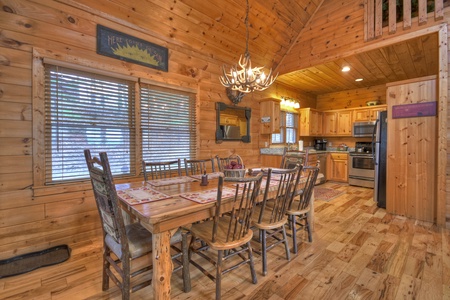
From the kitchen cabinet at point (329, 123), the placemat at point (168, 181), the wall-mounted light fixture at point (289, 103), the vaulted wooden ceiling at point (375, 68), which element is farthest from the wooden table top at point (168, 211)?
the kitchen cabinet at point (329, 123)

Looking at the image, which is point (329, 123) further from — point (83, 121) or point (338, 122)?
point (83, 121)

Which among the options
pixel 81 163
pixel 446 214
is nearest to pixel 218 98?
pixel 81 163

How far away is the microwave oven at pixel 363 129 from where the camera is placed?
544cm

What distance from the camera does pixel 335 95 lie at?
663 cm

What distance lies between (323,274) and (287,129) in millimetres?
4481

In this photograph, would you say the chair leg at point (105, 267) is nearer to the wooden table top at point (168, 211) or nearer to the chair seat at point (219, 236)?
the wooden table top at point (168, 211)

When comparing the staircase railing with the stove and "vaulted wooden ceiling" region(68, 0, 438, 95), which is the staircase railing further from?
the stove

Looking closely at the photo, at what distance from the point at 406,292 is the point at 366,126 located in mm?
4824

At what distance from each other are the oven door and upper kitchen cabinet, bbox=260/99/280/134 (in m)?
2.30

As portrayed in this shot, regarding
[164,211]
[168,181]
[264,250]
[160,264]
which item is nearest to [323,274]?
[264,250]

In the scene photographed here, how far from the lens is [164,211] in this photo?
133cm

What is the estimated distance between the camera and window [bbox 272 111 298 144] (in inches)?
221

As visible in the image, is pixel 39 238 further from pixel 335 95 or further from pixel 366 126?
pixel 335 95

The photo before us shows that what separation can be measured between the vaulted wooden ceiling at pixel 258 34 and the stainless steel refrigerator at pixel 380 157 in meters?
1.29
